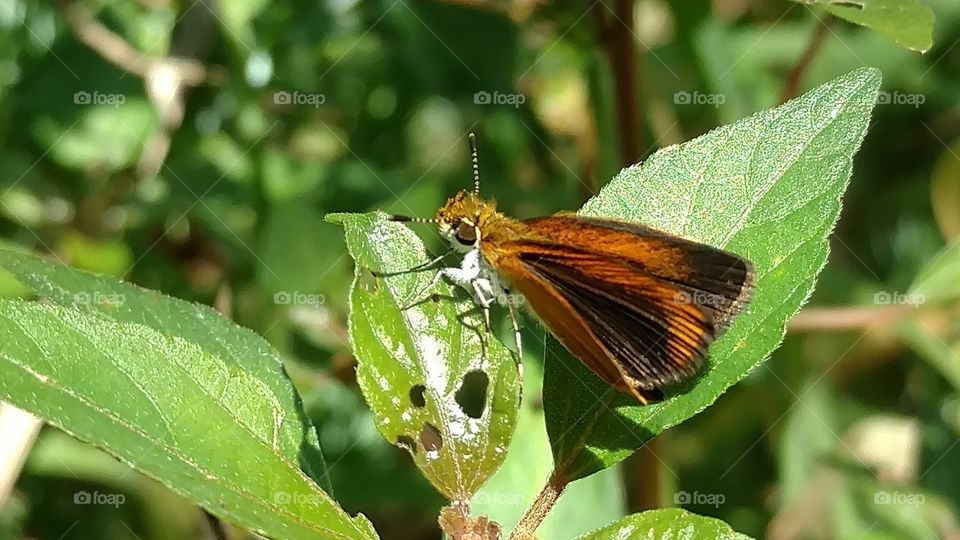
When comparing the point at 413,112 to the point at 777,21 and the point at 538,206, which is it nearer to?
the point at 538,206

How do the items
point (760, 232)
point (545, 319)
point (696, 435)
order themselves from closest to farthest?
1. point (760, 232)
2. point (545, 319)
3. point (696, 435)

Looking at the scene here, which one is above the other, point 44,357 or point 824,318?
point 44,357

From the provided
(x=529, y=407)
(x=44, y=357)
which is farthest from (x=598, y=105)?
(x=44, y=357)
